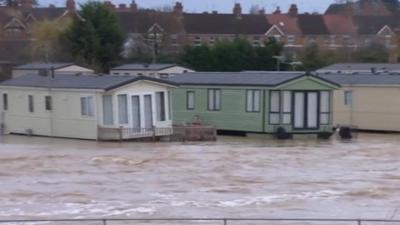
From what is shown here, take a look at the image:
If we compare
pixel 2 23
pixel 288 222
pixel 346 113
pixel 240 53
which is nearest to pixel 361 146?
pixel 346 113

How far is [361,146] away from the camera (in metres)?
45.1

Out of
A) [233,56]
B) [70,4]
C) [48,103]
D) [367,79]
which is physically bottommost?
[233,56]

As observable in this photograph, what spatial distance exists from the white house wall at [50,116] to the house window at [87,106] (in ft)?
0.54

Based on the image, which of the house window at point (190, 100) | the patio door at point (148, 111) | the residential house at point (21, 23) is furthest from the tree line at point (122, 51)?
the patio door at point (148, 111)

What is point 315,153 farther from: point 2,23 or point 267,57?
point 2,23

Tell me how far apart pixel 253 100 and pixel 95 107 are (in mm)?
7540

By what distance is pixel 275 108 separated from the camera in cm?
4881

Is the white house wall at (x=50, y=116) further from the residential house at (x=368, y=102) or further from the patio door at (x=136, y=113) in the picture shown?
the residential house at (x=368, y=102)

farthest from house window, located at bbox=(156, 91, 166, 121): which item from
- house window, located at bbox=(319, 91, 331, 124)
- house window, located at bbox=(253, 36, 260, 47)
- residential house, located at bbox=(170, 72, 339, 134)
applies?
house window, located at bbox=(253, 36, 260, 47)

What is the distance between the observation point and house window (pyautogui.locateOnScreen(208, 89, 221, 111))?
51312mm

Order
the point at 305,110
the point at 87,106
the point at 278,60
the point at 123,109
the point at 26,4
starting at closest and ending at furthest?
the point at 123,109
the point at 87,106
the point at 305,110
the point at 278,60
the point at 26,4

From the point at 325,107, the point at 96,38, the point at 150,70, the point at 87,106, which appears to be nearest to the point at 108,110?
the point at 87,106

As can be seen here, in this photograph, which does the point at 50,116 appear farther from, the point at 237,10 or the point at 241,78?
the point at 237,10

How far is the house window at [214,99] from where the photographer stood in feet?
168
